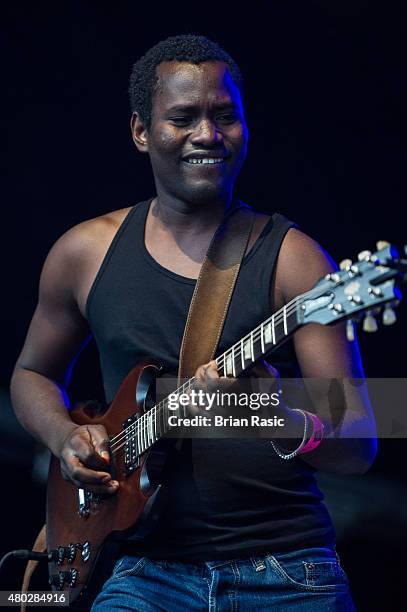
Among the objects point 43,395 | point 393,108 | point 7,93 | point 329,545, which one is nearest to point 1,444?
point 43,395

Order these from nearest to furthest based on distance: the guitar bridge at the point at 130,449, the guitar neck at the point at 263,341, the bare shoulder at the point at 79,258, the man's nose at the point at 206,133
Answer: the guitar neck at the point at 263,341 < the guitar bridge at the point at 130,449 < the man's nose at the point at 206,133 < the bare shoulder at the point at 79,258

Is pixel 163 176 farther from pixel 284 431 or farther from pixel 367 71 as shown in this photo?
pixel 367 71

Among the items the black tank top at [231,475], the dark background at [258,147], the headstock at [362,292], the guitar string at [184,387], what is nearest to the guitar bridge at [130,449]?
the guitar string at [184,387]

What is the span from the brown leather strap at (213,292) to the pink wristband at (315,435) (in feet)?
1.32

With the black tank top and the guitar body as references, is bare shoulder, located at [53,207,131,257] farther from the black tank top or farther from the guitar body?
the guitar body

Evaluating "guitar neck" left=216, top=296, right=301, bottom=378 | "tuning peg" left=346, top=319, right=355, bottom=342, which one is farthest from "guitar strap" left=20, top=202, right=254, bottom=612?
"tuning peg" left=346, top=319, right=355, bottom=342

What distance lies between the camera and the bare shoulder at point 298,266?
2752 mm

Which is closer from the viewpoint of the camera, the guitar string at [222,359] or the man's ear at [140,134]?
the guitar string at [222,359]

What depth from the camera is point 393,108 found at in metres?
3.97

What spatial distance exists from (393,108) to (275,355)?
1684 mm

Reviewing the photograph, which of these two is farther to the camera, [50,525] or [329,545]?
[50,525]

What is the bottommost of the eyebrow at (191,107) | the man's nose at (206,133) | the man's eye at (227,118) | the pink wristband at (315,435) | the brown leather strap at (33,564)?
the brown leather strap at (33,564)

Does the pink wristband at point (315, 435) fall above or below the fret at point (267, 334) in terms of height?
below

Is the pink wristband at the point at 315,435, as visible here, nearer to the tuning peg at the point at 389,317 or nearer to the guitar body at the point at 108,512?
the guitar body at the point at 108,512
